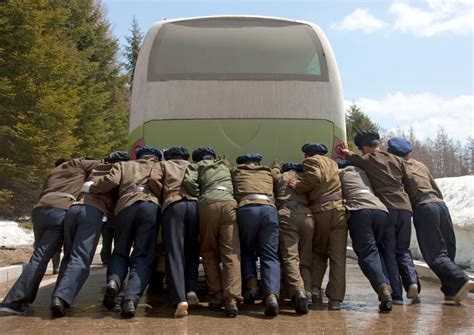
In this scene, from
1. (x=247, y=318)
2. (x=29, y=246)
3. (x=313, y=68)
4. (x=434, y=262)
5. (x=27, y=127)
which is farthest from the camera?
(x=27, y=127)

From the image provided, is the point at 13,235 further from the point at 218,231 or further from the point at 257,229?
the point at 257,229

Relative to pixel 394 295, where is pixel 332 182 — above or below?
above

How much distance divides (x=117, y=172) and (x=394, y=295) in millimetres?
3458

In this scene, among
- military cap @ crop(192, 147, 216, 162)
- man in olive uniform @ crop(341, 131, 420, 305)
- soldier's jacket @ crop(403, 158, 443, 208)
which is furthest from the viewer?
soldier's jacket @ crop(403, 158, 443, 208)

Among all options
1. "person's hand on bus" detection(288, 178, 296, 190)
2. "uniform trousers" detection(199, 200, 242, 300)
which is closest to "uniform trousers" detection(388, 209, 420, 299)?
"person's hand on bus" detection(288, 178, 296, 190)

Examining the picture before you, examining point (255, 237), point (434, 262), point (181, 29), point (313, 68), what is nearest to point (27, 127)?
point (181, 29)

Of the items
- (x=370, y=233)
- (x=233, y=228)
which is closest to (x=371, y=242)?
(x=370, y=233)

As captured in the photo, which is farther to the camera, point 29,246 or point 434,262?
point 29,246

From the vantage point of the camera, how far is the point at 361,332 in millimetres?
4766

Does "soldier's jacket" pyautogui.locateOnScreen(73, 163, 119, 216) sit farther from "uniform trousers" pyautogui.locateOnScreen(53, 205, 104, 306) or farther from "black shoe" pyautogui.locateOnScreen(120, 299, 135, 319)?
"black shoe" pyautogui.locateOnScreen(120, 299, 135, 319)

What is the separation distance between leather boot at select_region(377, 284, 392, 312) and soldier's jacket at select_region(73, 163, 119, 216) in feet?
10.1

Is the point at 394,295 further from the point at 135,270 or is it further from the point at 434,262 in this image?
the point at 135,270

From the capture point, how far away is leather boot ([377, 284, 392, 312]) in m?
5.62

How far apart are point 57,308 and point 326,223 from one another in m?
2.96
